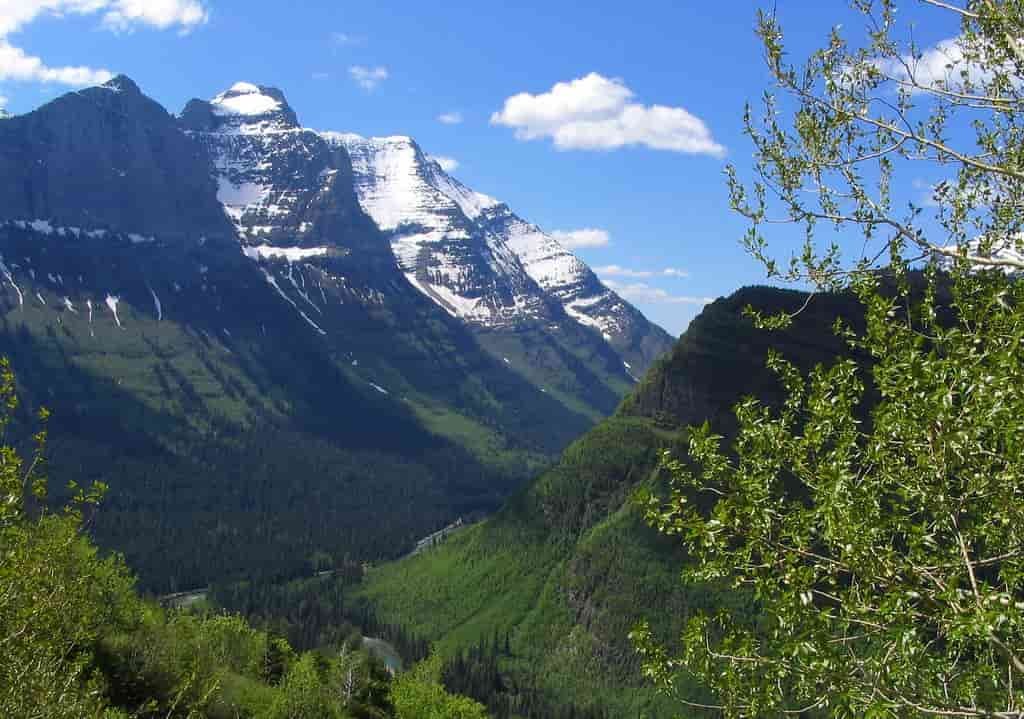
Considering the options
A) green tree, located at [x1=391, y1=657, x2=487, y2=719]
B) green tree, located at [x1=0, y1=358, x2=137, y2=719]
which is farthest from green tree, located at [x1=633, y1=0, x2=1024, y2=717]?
green tree, located at [x1=391, y1=657, x2=487, y2=719]

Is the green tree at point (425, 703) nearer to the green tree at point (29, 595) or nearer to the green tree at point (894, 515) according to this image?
the green tree at point (29, 595)

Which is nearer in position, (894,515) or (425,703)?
(894,515)

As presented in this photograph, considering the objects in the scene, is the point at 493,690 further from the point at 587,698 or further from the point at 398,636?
the point at 398,636

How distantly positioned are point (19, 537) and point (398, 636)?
19250cm

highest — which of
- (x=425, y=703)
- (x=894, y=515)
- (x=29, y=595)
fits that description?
(x=894, y=515)

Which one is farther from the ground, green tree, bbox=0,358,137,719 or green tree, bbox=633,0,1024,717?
green tree, bbox=633,0,1024,717

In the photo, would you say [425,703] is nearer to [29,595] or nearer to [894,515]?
[29,595]

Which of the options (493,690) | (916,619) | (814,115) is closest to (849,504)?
(916,619)

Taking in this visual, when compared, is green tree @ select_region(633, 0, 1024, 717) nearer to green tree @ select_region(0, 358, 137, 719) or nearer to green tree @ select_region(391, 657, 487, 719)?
green tree @ select_region(0, 358, 137, 719)

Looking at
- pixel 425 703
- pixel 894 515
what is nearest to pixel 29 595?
pixel 894 515

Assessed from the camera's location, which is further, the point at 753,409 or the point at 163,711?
the point at 163,711

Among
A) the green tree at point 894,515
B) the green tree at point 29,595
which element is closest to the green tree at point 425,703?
the green tree at point 29,595

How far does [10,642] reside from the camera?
18.0m

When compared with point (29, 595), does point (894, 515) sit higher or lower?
higher
